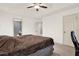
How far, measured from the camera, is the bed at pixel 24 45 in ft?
4.73

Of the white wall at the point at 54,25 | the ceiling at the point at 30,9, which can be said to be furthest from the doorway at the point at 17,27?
the white wall at the point at 54,25

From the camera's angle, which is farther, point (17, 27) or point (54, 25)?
point (54, 25)

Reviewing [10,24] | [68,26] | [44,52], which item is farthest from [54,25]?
[10,24]

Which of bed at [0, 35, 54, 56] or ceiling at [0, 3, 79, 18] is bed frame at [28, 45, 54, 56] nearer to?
bed at [0, 35, 54, 56]

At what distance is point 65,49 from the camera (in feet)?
5.65

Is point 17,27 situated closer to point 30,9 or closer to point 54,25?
point 30,9

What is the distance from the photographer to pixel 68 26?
5.17 ft

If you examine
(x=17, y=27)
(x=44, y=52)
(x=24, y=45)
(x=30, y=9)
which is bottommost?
(x=44, y=52)

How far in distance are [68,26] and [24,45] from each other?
76cm

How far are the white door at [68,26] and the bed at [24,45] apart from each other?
27cm

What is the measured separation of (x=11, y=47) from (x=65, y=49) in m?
0.92

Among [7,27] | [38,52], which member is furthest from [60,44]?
[7,27]

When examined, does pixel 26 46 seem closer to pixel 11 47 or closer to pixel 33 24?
pixel 11 47

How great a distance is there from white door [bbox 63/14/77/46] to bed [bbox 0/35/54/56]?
27 centimetres
